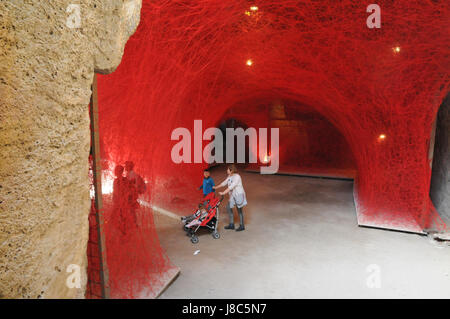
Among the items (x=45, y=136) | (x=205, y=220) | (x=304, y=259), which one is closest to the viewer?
(x=45, y=136)

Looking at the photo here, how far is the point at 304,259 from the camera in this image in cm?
588

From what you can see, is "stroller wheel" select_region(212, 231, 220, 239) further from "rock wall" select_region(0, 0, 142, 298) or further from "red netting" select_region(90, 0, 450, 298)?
"rock wall" select_region(0, 0, 142, 298)

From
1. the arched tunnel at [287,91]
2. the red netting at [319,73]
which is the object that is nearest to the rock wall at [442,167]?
the arched tunnel at [287,91]

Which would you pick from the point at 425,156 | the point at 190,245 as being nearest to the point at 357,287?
the point at 190,245

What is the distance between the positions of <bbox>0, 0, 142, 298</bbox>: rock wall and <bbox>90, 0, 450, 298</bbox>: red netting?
3.28 m

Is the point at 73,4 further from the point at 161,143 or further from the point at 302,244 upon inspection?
the point at 302,244

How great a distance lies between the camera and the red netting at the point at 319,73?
5695 mm

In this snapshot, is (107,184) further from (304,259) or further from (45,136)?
(45,136)

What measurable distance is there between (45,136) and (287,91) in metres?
9.56

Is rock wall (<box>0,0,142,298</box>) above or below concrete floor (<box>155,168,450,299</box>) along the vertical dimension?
above

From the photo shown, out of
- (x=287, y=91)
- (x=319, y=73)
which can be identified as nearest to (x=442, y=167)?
(x=319, y=73)

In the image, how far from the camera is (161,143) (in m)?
6.39

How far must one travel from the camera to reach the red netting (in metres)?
5.70

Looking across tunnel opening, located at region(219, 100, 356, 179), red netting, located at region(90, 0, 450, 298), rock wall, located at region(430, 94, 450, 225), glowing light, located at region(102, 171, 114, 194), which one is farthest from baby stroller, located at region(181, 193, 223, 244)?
tunnel opening, located at region(219, 100, 356, 179)
